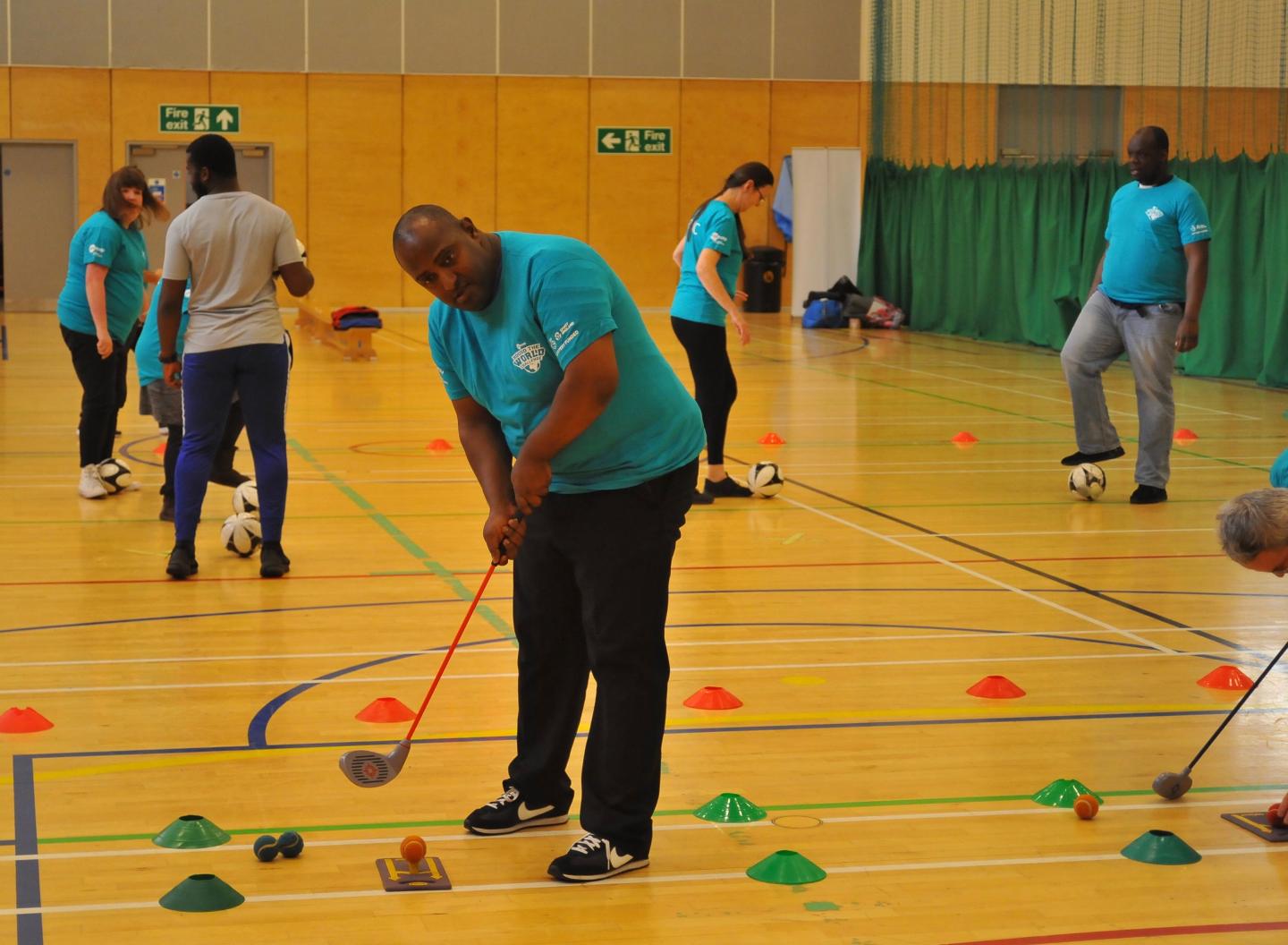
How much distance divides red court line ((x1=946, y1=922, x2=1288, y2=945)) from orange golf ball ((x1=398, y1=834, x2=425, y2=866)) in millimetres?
1159

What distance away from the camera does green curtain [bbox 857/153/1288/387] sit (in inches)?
627

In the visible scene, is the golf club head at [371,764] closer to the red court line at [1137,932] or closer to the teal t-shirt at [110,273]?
the red court line at [1137,932]

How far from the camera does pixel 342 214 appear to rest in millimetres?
25484

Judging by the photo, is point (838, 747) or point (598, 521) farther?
point (838, 747)

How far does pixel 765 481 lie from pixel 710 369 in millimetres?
765

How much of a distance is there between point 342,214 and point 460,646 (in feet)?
67.0

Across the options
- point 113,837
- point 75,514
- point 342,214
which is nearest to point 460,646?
point 113,837

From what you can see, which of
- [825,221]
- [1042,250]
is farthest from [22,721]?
[825,221]

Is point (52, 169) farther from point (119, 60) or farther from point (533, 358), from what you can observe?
point (533, 358)

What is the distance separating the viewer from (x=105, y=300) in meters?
8.46

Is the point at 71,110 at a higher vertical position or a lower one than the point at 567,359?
higher

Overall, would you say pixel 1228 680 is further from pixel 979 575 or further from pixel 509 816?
pixel 509 816

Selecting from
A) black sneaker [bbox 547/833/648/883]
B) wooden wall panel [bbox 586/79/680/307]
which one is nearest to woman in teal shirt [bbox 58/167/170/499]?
black sneaker [bbox 547/833/648/883]

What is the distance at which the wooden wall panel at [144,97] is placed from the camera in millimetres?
24500
